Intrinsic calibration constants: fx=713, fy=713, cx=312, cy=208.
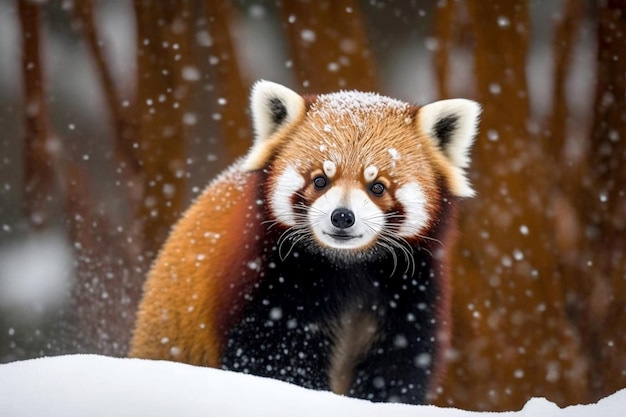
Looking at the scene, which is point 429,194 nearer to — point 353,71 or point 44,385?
point 353,71

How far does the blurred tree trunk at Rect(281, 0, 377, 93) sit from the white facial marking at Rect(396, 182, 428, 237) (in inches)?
30.3

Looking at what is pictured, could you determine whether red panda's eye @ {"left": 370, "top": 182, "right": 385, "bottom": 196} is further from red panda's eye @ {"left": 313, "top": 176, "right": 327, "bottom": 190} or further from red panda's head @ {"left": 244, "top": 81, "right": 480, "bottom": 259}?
red panda's eye @ {"left": 313, "top": 176, "right": 327, "bottom": 190}

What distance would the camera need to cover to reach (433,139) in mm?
2318

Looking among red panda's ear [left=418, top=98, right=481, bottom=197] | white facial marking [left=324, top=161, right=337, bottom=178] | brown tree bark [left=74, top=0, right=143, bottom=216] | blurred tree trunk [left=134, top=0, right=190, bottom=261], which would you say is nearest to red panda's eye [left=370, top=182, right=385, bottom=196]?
white facial marking [left=324, top=161, right=337, bottom=178]

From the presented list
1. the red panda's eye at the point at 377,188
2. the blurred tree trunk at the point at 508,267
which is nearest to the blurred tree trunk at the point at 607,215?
the blurred tree trunk at the point at 508,267

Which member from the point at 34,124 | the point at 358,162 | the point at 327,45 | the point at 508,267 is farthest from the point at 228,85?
the point at 508,267

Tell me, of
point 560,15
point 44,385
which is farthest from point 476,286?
point 44,385

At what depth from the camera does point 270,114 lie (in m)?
2.37

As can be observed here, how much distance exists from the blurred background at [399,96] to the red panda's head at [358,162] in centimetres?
49

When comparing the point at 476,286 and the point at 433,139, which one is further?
the point at 476,286

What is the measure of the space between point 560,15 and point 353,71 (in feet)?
2.85

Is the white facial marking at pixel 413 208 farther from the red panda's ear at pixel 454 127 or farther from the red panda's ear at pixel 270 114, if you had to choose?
the red panda's ear at pixel 270 114

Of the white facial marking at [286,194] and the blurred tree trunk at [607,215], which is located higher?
the white facial marking at [286,194]

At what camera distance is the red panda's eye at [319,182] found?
218 centimetres
